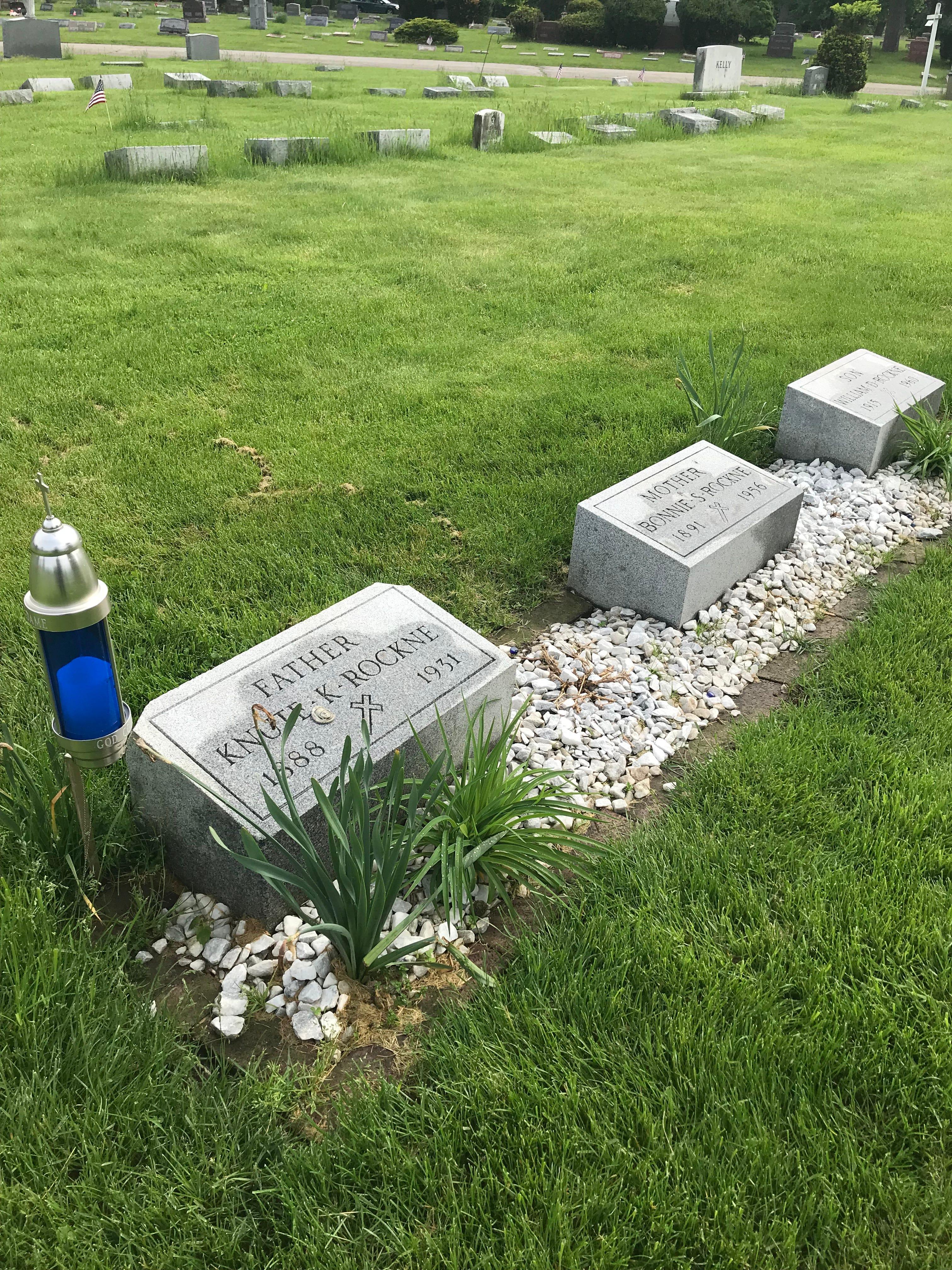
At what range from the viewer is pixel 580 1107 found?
2.06 meters

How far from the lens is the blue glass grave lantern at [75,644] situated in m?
2.04

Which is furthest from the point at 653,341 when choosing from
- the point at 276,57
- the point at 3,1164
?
the point at 276,57

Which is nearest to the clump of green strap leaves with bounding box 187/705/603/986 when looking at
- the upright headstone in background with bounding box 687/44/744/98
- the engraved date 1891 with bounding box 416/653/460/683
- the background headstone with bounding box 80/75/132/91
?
the engraved date 1891 with bounding box 416/653/460/683

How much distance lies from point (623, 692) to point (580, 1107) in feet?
5.71

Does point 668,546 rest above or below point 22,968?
above

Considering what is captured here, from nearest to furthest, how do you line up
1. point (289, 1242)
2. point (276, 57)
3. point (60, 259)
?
point (289, 1242), point (60, 259), point (276, 57)

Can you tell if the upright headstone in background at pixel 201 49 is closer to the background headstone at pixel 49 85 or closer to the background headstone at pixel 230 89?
the background headstone at pixel 49 85

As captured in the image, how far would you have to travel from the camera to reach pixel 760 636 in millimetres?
3936

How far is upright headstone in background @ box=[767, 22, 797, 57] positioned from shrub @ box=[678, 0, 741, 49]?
150cm

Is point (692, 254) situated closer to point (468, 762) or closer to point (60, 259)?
point (60, 259)

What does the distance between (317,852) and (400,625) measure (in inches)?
34.0

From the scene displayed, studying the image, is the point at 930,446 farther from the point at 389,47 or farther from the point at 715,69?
the point at 389,47

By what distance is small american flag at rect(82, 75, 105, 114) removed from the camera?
12148 mm

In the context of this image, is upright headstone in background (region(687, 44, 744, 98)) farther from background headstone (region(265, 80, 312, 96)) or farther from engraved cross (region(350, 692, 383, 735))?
engraved cross (region(350, 692, 383, 735))
